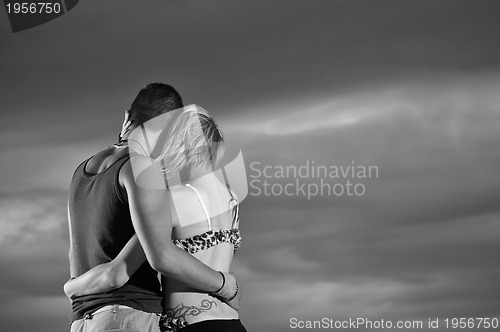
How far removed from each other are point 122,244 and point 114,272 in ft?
0.33

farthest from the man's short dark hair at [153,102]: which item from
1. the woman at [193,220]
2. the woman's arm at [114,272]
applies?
the woman's arm at [114,272]

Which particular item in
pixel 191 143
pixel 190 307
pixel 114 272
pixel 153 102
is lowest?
pixel 190 307

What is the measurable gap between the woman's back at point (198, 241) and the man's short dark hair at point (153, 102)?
0.27 metres

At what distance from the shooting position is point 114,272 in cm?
253

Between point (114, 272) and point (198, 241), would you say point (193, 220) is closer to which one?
point (198, 241)

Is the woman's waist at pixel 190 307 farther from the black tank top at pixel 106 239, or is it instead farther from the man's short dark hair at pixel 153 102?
the man's short dark hair at pixel 153 102

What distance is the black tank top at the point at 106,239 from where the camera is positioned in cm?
255

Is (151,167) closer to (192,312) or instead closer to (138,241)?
(138,241)

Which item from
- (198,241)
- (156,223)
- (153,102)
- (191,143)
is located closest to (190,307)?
(198,241)

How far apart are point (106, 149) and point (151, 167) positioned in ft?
1.06

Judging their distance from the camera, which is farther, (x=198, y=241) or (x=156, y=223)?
(x=198, y=241)

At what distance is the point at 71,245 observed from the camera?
2.70m

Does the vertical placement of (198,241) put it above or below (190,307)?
above

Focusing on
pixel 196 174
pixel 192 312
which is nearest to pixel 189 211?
pixel 196 174
